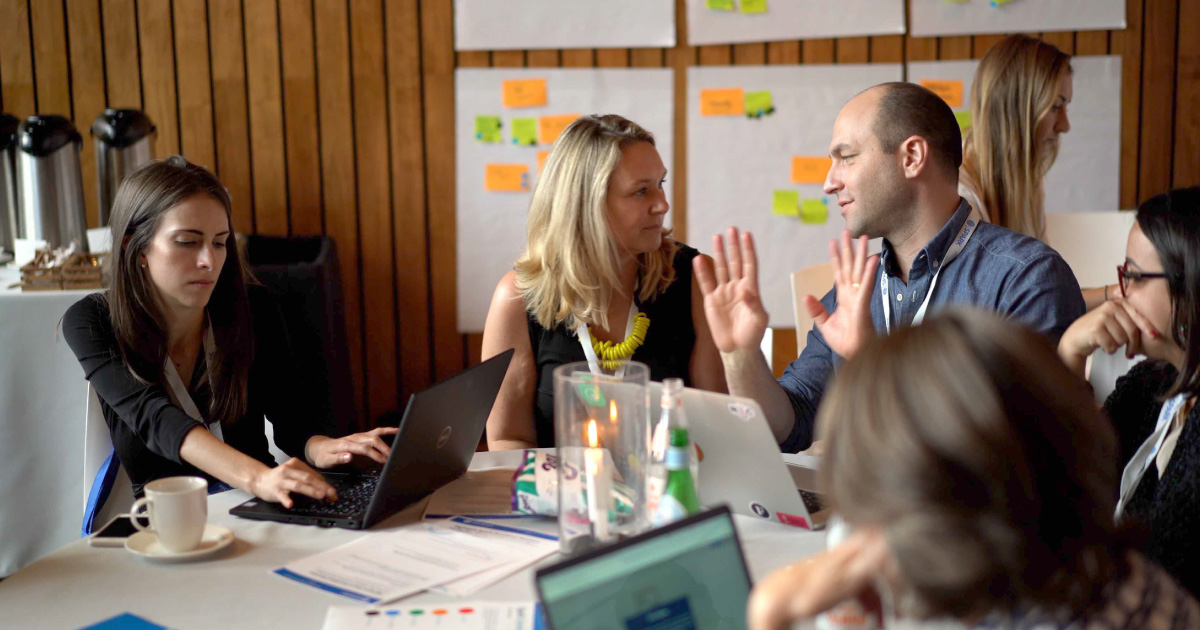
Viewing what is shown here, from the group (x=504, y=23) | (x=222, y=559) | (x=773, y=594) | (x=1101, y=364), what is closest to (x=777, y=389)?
(x=1101, y=364)

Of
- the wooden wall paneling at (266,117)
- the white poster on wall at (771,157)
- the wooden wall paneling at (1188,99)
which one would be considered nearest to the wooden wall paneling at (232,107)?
the wooden wall paneling at (266,117)

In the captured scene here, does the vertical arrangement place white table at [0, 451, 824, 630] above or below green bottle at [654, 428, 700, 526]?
below

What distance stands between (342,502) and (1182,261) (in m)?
1.29

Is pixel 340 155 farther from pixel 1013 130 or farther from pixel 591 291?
pixel 1013 130

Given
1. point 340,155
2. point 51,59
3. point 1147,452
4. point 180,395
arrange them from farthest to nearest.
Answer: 1. point 340,155
2. point 51,59
3. point 180,395
4. point 1147,452

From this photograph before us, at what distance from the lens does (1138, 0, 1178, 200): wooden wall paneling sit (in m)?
3.93

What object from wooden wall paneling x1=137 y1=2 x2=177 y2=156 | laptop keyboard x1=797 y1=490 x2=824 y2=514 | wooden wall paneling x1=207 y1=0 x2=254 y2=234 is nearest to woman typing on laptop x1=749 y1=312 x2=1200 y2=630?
laptop keyboard x1=797 y1=490 x2=824 y2=514

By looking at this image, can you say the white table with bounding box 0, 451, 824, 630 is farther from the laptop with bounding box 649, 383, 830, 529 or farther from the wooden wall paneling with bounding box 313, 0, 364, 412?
the wooden wall paneling with bounding box 313, 0, 364, 412

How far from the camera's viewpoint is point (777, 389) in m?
1.90

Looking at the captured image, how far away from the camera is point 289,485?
154cm

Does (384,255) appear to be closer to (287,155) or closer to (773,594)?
(287,155)

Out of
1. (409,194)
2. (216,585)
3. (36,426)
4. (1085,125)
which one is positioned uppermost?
(1085,125)

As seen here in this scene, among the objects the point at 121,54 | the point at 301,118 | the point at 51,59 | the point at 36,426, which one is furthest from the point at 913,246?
the point at 51,59

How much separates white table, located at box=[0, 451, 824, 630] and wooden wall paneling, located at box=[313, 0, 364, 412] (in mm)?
2641
